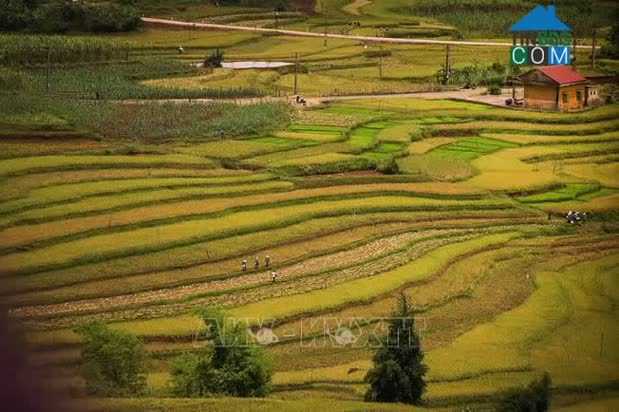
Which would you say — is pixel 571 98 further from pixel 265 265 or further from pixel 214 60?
pixel 265 265

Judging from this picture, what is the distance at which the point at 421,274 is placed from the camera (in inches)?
699

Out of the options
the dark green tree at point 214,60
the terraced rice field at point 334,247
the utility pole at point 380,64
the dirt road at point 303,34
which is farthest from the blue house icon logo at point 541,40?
the terraced rice field at point 334,247

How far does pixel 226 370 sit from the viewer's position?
11688 millimetres

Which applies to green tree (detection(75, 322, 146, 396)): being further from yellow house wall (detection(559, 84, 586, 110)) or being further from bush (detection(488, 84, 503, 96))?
bush (detection(488, 84, 503, 96))

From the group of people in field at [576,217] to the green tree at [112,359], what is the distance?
42.9 ft

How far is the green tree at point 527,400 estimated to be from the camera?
10.6 m

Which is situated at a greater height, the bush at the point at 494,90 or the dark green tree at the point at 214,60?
the dark green tree at the point at 214,60

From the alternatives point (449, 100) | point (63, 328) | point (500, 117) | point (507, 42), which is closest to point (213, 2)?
point (507, 42)

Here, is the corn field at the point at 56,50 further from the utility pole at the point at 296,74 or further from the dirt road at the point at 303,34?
the utility pole at the point at 296,74

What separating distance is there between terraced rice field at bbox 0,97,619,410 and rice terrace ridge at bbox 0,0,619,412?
6cm

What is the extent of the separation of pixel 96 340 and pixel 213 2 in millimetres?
45433

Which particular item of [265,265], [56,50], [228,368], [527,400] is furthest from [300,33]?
[527,400]

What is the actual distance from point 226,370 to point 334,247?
7.86 m

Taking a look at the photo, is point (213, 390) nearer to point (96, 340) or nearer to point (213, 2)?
point (96, 340)
